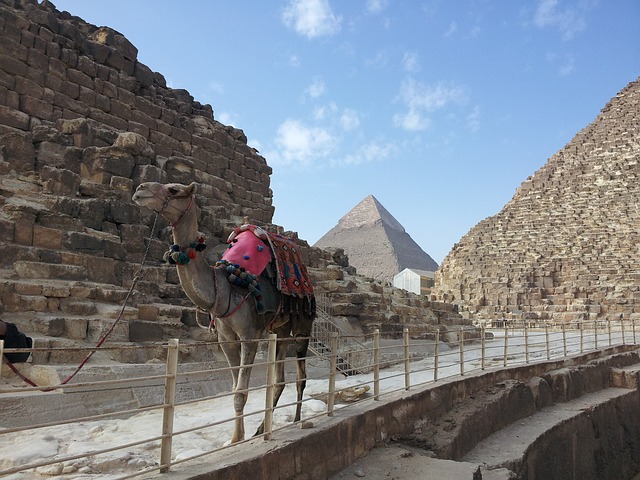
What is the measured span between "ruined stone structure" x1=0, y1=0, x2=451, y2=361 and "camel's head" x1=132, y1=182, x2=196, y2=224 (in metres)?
2.81

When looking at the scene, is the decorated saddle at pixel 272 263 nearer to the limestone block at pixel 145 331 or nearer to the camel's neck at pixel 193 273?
the camel's neck at pixel 193 273

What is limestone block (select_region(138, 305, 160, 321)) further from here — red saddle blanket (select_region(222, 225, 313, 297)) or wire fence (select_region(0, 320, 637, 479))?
red saddle blanket (select_region(222, 225, 313, 297))

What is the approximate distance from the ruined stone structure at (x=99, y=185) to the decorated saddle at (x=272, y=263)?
2.58 meters

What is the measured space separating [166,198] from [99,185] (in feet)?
20.9

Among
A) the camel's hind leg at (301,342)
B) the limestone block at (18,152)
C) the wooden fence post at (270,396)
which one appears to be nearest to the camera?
the wooden fence post at (270,396)

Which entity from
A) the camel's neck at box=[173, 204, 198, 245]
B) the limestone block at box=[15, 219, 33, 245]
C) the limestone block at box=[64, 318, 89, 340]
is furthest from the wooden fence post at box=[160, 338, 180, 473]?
the limestone block at box=[15, 219, 33, 245]

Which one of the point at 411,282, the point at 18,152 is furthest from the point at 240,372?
the point at 411,282

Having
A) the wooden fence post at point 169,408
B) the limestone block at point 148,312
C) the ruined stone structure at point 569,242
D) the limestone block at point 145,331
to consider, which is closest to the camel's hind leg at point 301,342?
the wooden fence post at point 169,408

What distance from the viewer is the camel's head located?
3842 mm

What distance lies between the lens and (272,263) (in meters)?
4.67

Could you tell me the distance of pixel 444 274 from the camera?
52156 millimetres

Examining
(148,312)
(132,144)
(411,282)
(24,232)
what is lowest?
(148,312)

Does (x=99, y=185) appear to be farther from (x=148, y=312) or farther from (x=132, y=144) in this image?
(x=148, y=312)

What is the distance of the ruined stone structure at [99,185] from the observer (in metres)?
7.10
